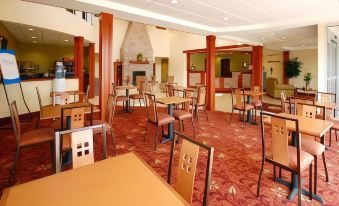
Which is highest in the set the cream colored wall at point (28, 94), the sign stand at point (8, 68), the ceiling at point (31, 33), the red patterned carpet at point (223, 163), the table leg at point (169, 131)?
the ceiling at point (31, 33)

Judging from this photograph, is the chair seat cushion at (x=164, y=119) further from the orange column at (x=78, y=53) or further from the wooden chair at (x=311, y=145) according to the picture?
the orange column at (x=78, y=53)

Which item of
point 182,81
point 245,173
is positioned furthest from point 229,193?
point 182,81

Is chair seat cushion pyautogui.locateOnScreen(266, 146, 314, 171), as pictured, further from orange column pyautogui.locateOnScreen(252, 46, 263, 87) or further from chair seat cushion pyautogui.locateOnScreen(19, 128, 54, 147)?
orange column pyautogui.locateOnScreen(252, 46, 263, 87)

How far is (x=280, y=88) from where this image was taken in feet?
34.1

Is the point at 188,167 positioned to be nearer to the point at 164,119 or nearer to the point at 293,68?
the point at 164,119

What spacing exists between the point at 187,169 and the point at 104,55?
12.9ft

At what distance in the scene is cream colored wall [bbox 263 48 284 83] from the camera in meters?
13.3

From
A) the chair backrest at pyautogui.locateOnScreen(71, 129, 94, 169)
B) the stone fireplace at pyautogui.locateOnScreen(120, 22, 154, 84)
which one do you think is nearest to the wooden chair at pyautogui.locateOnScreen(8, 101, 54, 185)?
the chair backrest at pyautogui.locateOnScreen(71, 129, 94, 169)

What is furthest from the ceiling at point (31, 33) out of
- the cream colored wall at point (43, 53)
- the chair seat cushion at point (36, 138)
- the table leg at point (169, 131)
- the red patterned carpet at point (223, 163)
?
the table leg at point (169, 131)

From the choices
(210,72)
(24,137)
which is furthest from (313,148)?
(210,72)

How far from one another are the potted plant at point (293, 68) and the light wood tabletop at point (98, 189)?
1330 cm

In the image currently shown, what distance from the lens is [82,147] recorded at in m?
1.60

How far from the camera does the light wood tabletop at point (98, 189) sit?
99 cm

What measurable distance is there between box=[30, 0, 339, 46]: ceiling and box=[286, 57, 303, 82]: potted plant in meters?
7.28
